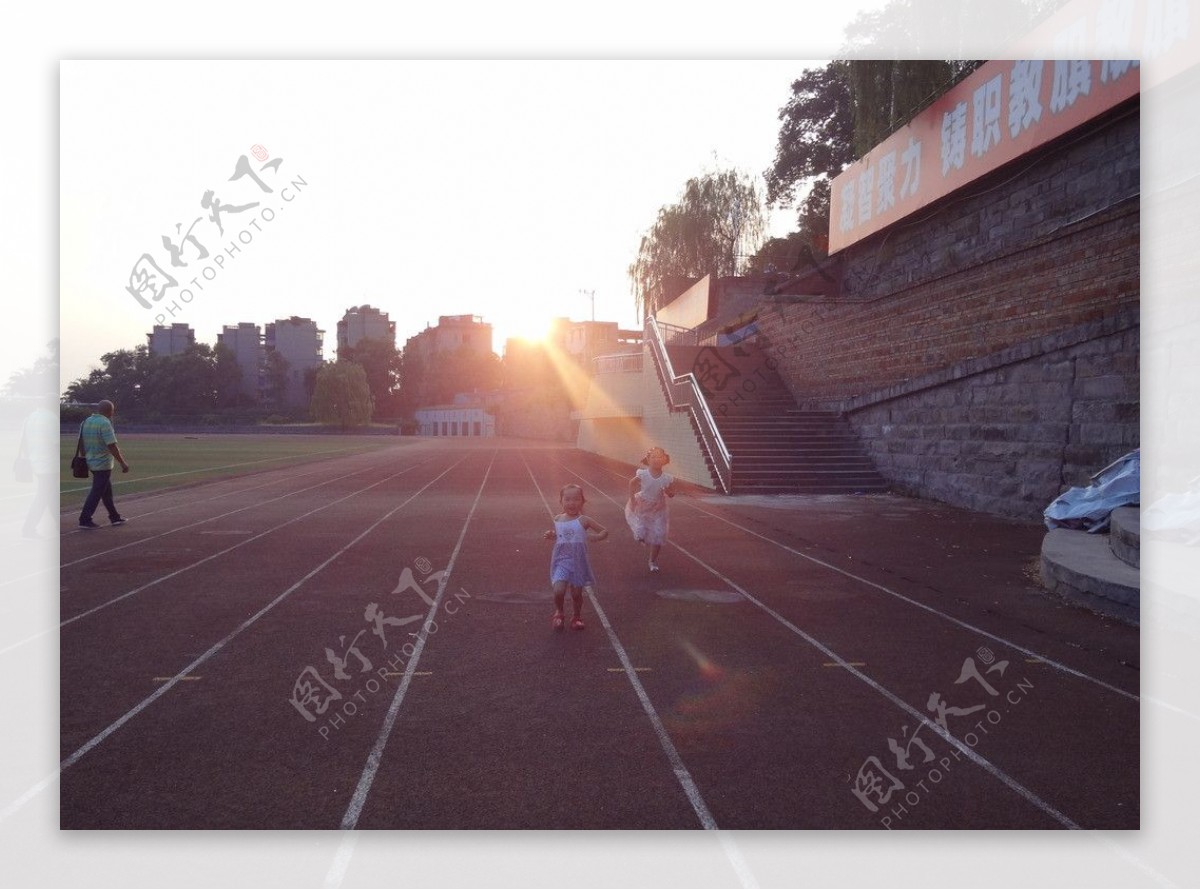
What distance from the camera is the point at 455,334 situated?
116062 millimetres

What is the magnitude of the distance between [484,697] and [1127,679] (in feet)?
14.4

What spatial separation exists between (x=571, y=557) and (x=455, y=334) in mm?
→ 112487

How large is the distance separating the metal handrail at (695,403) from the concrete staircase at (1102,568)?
9182 millimetres

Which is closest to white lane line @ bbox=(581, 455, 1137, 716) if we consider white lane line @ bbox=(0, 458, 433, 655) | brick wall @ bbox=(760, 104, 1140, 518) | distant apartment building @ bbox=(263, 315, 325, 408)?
brick wall @ bbox=(760, 104, 1140, 518)

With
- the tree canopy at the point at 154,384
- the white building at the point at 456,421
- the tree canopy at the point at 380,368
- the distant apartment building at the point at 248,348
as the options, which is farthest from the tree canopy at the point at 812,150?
the distant apartment building at the point at 248,348

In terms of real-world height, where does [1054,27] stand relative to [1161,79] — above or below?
above

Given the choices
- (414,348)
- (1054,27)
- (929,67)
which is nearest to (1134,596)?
(1054,27)

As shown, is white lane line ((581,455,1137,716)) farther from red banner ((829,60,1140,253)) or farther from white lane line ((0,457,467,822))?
red banner ((829,60,1140,253))

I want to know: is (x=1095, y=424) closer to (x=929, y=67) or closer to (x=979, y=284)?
(x=979, y=284)

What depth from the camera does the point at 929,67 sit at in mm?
18703

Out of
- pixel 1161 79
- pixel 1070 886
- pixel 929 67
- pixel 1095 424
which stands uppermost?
pixel 929 67

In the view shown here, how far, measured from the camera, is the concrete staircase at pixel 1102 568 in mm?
7066

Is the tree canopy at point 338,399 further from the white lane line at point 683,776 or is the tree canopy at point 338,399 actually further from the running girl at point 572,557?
the white lane line at point 683,776

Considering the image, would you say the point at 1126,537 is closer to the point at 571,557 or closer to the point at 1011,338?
the point at 571,557
